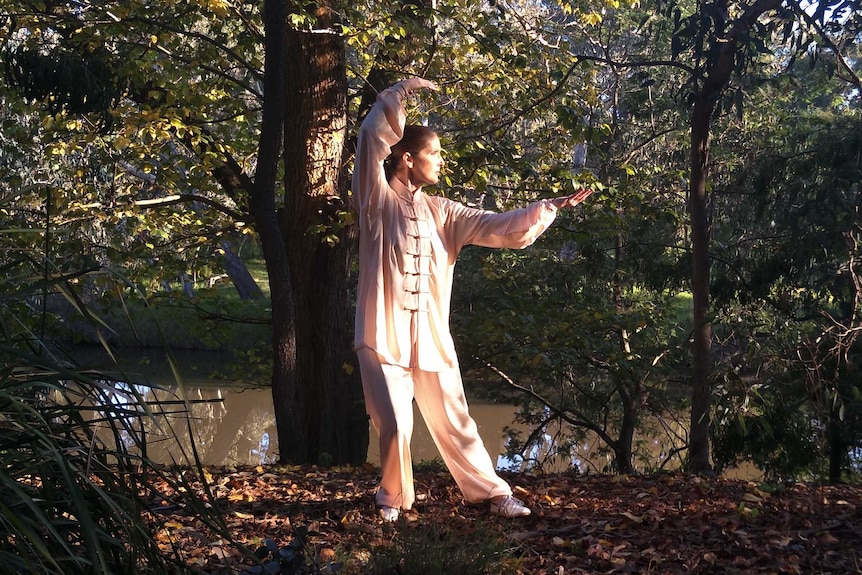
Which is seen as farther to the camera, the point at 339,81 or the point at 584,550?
the point at 339,81

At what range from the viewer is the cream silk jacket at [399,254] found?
498 centimetres

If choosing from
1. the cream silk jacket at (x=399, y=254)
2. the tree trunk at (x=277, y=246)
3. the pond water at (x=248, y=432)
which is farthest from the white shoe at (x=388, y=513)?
the pond water at (x=248, y=432)

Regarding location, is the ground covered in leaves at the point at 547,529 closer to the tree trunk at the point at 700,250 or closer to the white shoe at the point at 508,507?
the white shoe at the point at 508,507

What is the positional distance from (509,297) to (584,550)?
21.0ft

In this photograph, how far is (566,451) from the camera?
12445 millimetres

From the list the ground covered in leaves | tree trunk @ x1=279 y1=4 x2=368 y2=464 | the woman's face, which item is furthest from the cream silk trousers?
tree trunk @ x1=279 y1=4 x2=368 y2=464

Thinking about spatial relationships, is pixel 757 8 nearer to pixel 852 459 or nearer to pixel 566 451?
pixel 852 459

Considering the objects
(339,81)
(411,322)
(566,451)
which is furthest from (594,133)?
(566,451)

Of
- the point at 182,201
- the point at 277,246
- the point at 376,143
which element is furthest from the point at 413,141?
the point at 182,201

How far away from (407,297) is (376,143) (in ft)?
2.67

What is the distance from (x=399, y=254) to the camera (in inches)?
199

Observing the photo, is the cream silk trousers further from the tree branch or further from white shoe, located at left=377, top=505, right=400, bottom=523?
the tree branch

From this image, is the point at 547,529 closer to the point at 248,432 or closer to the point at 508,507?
the point at 508,507

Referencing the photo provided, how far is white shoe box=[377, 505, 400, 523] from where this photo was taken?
494cm
